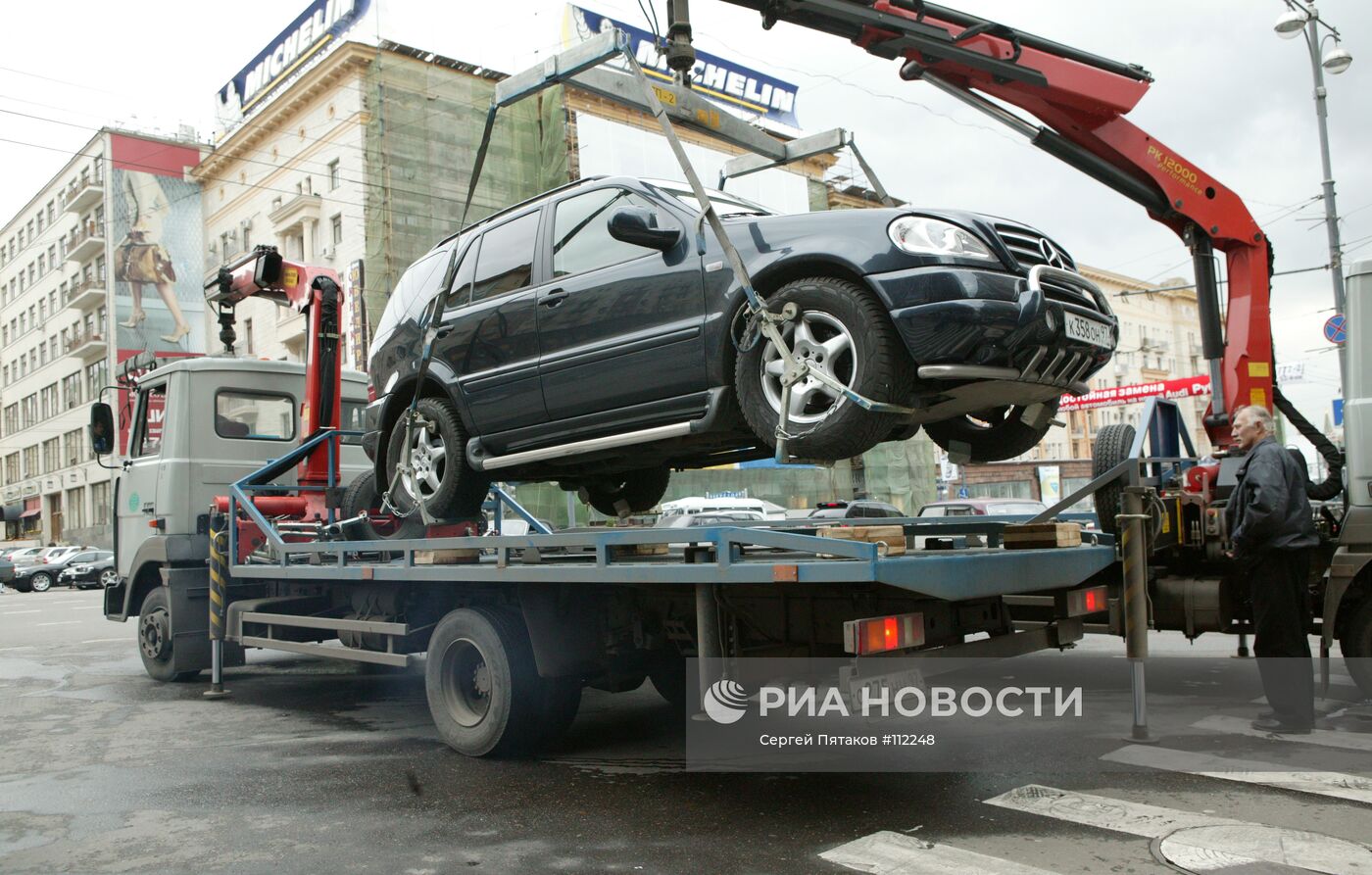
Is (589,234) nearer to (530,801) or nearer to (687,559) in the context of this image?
(687,559)

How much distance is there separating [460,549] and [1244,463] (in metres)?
4.20

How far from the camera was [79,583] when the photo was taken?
96.8ft

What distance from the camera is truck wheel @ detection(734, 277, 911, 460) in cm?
443

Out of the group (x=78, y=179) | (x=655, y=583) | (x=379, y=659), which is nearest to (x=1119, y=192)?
(x=655, y=583)

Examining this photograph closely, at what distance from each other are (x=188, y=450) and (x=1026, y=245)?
6.72 metres

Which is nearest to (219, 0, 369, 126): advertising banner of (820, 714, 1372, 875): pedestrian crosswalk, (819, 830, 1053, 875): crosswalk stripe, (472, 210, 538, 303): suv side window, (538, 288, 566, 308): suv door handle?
(472, 210, 538, 303): suv side window

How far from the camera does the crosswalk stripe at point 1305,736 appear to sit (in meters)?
5.41

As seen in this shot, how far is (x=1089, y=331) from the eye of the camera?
4.74m

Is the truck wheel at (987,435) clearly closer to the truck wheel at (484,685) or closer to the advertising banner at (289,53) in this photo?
the truck wheel at (484,685)

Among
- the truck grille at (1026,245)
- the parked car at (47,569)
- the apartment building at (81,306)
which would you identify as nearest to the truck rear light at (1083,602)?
the truck grille at (1026,245)

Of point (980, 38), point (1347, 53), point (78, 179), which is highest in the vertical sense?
point (78, 179)

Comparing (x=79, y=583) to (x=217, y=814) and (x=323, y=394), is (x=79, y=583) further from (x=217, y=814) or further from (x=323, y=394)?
(x=217, y=814)

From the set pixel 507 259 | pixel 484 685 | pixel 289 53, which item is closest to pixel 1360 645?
pixel 484 685

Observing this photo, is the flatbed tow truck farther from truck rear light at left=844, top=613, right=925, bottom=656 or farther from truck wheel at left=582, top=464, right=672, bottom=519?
truck wheel at left=582, top=464, right=672, bottom=519
